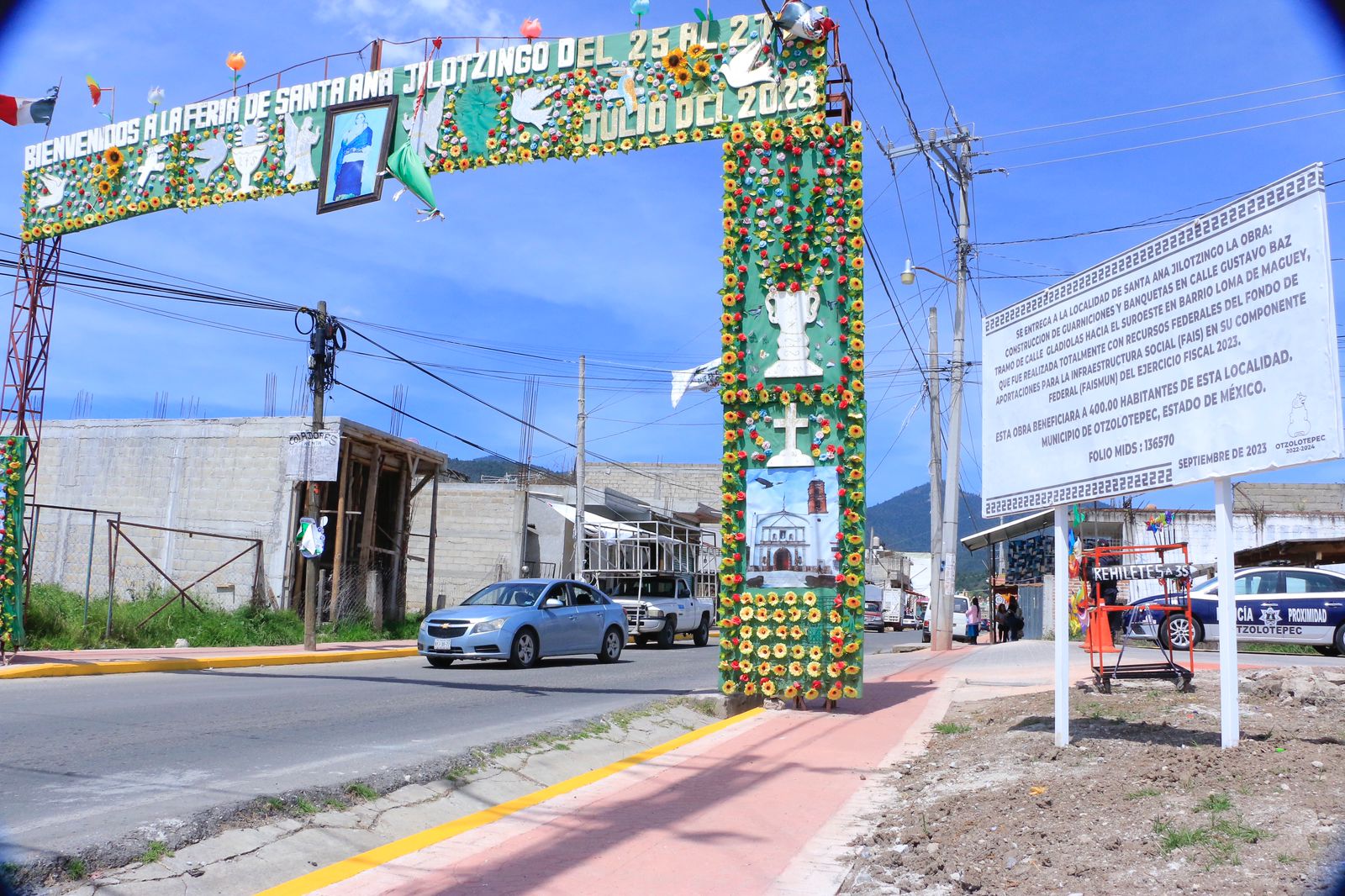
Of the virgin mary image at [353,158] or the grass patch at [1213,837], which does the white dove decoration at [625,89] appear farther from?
the grass patch at [1213,837]

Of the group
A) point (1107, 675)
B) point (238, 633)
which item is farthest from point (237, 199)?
point (1107, 675)

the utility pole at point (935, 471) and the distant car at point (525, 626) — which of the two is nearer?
the distant car at point (525, 626)

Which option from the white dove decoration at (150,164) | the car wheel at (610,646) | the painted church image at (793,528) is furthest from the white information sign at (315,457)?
the painted church image at (793,528)

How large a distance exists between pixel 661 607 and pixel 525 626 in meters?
9.69

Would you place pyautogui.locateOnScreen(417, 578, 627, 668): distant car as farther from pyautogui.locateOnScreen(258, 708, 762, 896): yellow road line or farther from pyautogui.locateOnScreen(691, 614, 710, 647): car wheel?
pyautogui.locateOnScreen(691, 614, 710, 647): car wheel

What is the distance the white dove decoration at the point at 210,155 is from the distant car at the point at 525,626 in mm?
7585

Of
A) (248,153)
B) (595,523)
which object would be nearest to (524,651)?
(248,153)

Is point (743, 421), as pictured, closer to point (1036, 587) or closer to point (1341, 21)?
point (1341, 21)

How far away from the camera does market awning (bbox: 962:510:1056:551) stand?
29562mm

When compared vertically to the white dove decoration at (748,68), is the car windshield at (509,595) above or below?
below

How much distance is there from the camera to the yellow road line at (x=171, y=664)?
13812 millimetres

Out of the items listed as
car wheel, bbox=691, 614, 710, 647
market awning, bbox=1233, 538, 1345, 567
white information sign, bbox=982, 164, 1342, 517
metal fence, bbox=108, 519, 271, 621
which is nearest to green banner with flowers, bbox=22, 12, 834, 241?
white information sign, bbox=982, 164, 1342, 517

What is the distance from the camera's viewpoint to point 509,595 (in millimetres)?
18109

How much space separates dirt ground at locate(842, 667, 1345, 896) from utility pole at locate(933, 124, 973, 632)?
1674 centimetres
